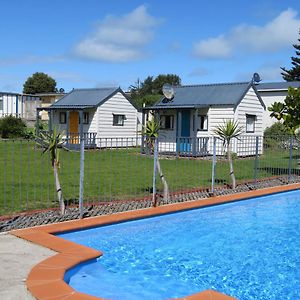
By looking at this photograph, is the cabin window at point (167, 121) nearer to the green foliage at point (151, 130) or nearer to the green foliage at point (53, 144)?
the green foliage at point (151, 130)

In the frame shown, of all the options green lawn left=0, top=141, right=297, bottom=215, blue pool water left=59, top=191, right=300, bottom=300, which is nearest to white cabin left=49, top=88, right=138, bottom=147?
green lawn left=0, top=141, right=297, bottom=215

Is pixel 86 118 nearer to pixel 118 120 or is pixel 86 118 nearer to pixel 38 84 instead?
pixel 118 120

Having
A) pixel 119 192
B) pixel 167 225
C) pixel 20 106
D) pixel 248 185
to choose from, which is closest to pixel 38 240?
pixel 167 225

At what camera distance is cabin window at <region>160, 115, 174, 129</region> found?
24.5 m

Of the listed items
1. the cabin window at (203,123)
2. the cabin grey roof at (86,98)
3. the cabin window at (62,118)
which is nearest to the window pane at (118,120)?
the cabin grey roof at (86,98)

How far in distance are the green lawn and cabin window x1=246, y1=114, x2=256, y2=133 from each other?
2.95 meters

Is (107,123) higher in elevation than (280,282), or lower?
higher

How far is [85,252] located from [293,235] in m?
4.54

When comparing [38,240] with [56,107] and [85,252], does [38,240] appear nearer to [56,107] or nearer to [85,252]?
[85,252]

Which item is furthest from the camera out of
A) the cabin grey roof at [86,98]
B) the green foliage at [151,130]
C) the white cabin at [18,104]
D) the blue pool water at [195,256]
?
the white cabin at [18,104]

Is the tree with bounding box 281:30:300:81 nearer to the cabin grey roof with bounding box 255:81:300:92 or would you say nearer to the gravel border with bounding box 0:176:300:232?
the cabin grey roof with bounding box 255:81:300:92

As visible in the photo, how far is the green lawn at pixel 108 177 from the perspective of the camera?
32.7ft

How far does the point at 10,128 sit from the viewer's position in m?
32.6

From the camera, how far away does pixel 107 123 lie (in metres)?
27.7
